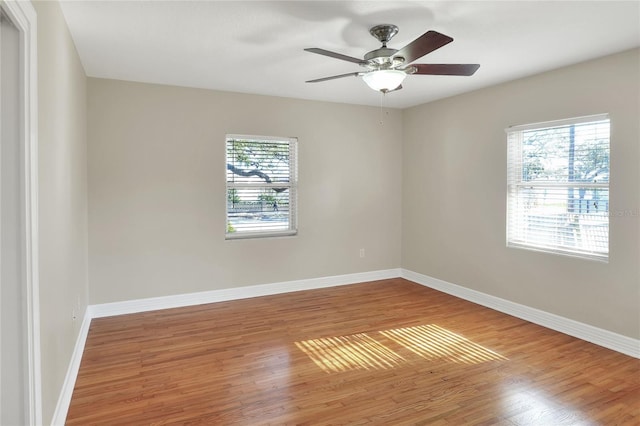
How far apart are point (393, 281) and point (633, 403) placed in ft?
10.7

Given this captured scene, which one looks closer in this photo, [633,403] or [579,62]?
[633,403]

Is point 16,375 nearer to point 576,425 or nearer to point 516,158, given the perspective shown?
point 576,425

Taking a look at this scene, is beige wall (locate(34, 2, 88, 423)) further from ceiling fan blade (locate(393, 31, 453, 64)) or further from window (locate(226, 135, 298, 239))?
ceiling fan blade (locate(393, 31, 453, 64))

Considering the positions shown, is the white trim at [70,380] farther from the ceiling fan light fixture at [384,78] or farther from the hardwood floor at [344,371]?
the ceiling fan light fixture at [384,78]

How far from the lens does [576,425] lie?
2.24m

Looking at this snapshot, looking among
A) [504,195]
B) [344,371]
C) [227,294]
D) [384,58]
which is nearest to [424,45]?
[384,58]

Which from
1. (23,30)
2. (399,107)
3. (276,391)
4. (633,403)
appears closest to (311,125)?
(399,107)

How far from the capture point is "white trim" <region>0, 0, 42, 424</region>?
5.08 feet

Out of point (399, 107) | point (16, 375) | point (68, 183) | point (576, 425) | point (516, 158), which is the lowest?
point (576, 425)

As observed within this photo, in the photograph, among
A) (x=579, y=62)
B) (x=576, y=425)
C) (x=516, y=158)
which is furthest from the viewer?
(x=516, y=158)

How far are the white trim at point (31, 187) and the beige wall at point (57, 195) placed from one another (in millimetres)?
182

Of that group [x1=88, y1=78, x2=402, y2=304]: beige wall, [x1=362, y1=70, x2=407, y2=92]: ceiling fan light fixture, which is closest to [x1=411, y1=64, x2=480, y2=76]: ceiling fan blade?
[x1=362, y1=70, x2=407, y2=92]: ceiling fan light fixture

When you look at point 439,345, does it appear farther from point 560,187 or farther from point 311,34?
point 311,34

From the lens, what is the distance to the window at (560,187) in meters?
3.42
